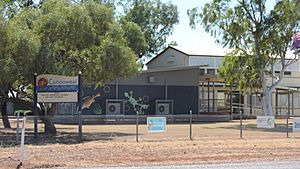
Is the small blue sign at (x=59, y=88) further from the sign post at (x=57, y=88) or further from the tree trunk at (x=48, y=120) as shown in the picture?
the tree trunk at (x=48, y=120)

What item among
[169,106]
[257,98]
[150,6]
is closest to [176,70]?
[169,106]

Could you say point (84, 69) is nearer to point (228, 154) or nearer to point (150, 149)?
point (150, 149)

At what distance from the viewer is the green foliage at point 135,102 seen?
48406 millimetres

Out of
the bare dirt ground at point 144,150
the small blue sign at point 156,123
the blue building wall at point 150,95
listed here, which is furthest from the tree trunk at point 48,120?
the blue building wall at point 150,95

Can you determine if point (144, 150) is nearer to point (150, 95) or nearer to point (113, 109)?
point (113, 109)

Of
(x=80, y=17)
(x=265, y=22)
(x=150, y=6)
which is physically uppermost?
(x=150, y=6)

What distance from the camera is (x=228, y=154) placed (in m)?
19.4

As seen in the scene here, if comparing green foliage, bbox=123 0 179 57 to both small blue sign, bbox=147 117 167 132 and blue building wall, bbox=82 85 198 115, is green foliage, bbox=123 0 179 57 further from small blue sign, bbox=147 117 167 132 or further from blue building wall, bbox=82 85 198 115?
small blue sign, bbox=147 117 167 132

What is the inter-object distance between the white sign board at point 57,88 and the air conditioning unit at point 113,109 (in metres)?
21.3

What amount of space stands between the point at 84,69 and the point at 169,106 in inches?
939

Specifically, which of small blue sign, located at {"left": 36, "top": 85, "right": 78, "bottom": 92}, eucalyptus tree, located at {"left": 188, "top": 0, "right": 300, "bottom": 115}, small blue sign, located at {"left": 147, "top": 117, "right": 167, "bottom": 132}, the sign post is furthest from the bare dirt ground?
eucalyptus tree, located at {"left": 188, "top": 0, "right": 300, "bottom": 115}

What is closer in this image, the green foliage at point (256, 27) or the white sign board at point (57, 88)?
the white sign board at point (57, 88)

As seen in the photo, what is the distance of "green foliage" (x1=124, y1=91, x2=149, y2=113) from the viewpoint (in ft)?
159

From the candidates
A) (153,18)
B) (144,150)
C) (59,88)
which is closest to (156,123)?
(144,150)
